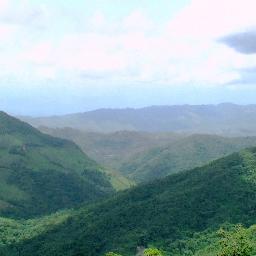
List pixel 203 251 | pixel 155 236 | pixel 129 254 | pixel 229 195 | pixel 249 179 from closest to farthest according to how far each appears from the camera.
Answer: pixel 203 251, pixel 129 254, pixel 155 236, pixel 229 195, pixel 249 179

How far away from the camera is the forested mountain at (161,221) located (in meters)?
150

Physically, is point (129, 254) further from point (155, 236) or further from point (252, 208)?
point (252, 208)

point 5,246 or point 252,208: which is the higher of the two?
point 252,208

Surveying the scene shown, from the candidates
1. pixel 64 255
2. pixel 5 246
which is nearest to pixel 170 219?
pixel 64 255

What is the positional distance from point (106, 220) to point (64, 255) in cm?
2377

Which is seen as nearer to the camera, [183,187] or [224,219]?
[224,219]

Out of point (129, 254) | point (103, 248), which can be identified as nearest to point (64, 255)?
point (103, 248)

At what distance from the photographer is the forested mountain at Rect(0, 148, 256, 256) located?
5896 inches

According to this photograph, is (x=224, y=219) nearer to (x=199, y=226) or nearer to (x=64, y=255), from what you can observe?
(x=199, y=226)

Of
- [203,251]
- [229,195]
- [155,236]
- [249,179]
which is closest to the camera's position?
Answer: [203,251]

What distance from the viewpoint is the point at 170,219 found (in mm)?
160750

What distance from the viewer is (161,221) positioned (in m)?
161

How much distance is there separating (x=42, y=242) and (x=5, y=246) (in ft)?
49.1

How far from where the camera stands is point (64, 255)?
15325 centimetres
